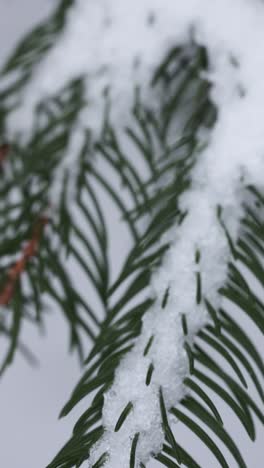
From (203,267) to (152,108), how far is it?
0.14m

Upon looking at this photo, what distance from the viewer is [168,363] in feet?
0.95

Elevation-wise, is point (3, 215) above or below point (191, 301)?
above

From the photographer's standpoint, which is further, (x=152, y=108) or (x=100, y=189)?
(x=100, y=189)

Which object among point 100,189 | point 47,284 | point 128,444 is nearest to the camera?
point 128,444

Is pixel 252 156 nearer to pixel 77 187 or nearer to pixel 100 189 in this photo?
pixel 77 187

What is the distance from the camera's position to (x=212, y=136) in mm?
354

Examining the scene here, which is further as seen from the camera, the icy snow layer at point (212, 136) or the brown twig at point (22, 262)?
the brown twig at point (22, 262)

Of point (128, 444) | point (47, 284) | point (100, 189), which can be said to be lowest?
point (128, 444)

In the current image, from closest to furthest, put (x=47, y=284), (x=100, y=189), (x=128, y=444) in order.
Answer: (x=128, y=444) → (x=47, y=284) → (x=100, y=189)

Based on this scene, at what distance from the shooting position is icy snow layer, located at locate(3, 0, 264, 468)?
A: 29 centimetres

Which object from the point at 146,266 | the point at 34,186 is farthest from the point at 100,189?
the point at 146,266

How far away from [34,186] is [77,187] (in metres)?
0.03

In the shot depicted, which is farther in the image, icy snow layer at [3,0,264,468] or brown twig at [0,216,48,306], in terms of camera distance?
brown twig at [0,216,48,306]

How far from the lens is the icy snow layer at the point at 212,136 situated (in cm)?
29
